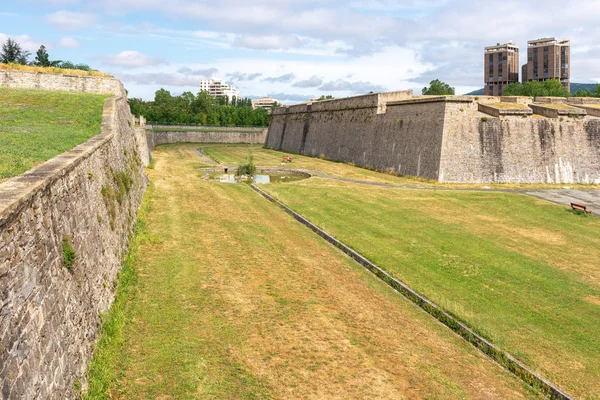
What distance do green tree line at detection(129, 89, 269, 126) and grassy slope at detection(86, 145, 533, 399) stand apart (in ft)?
268

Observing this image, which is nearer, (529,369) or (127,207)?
(529,369)

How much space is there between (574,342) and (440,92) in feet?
234

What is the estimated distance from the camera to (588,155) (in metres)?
35.8

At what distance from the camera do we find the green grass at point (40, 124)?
11305mm

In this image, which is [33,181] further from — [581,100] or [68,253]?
[581,100]

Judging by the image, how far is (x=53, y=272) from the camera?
7414mm

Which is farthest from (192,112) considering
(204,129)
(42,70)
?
(42,70)

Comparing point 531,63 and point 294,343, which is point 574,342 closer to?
point 294,343

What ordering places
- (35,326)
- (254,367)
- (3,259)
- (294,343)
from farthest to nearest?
1. (294,343)
2. (254,367)
3. (35,326)
4. (3,259)

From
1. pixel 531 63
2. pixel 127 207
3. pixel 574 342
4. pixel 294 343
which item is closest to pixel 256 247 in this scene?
pixel 127 207

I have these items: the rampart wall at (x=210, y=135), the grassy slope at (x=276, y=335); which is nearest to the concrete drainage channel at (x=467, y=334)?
the grassy slope at (x=276, y=335)

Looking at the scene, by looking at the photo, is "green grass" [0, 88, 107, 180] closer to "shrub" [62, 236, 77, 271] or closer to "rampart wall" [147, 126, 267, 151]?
"shrub" [62, 236, 77, 271]

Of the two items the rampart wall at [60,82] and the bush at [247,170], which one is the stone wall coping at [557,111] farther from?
the rampart wall at [60,82]

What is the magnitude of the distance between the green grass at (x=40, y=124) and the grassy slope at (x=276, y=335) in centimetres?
421
